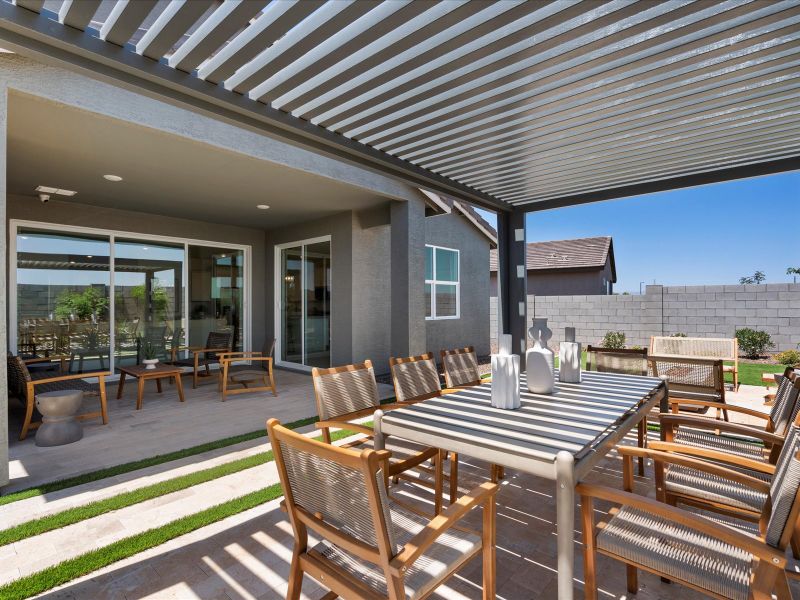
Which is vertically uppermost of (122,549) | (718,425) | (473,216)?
(473,216)

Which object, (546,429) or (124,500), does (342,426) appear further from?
(124,500)

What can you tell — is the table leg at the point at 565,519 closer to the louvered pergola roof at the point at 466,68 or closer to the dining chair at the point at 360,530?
the dining chair at the point at 360,530

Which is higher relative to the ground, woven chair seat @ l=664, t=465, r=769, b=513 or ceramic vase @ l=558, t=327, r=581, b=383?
ceramic vase @ l=558, t=327, r=581, b=383

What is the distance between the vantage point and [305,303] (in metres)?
7.90

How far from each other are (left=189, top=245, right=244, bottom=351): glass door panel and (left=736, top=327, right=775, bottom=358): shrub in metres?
10.1

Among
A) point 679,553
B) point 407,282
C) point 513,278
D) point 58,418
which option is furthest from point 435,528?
point 407,282

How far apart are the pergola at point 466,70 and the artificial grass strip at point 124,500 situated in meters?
2.41

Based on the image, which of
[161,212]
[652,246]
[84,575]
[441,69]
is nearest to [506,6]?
[441,69]

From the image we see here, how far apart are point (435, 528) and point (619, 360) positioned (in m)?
3.00

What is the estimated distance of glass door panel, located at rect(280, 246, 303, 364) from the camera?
800cm

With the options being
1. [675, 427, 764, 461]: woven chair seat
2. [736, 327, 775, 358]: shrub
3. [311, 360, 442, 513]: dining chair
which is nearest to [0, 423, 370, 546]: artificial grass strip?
[311, 360, 442, 513]: dining chair

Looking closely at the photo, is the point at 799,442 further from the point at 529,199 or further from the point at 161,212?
the point at 161,212

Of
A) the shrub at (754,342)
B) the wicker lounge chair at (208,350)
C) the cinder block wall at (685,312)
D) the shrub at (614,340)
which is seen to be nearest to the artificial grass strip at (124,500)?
the wicker lounge chair at (208,350)

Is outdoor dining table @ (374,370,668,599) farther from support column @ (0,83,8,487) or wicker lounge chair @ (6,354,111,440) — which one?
wicker lounge chair @ (6,354,111,440)
